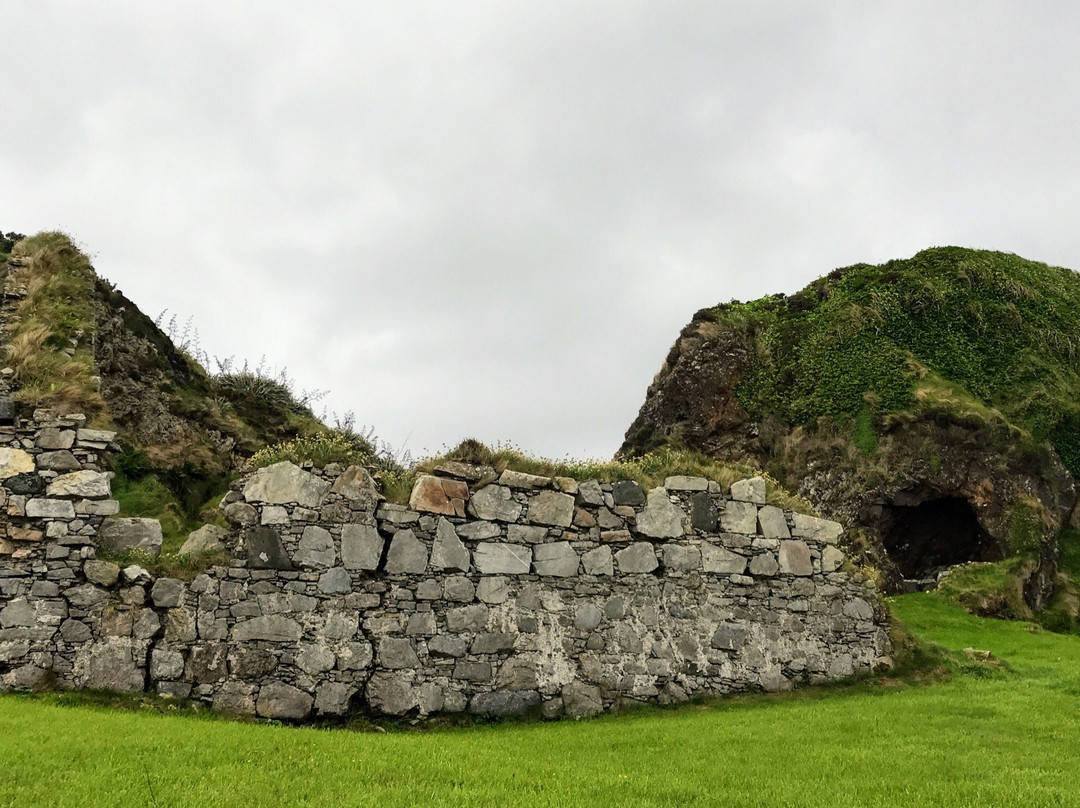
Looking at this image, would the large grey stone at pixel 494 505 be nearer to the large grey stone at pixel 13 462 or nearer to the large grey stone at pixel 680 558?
the large grey stone at pixel 680 558

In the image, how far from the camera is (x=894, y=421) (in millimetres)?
25953

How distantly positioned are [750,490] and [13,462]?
12159 mm

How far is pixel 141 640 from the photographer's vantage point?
36.1ft

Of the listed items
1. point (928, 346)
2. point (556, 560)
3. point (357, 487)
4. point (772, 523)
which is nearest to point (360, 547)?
point (357, 487)

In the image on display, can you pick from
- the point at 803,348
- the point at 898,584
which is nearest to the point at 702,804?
the point at 898,584

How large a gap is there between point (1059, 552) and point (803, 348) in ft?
35.7

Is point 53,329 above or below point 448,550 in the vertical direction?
above

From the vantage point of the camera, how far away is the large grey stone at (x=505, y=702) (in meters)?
12.1

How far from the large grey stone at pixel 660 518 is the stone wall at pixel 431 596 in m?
0.03

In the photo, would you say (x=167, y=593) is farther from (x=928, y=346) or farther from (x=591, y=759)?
(x=928, y=346)

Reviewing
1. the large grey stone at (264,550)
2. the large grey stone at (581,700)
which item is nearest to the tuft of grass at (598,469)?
the large grey stone at (264,550)

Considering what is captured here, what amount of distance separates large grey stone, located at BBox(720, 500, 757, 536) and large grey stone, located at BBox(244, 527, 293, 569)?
7689 millimetres

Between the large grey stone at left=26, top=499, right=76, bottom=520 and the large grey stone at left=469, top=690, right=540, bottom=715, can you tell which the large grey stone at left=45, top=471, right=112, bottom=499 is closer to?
the large grey stone at left=26, top=499, right=76, bottom=520

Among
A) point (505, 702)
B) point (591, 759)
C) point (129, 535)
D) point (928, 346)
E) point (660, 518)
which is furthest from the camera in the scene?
point (928, 346)
